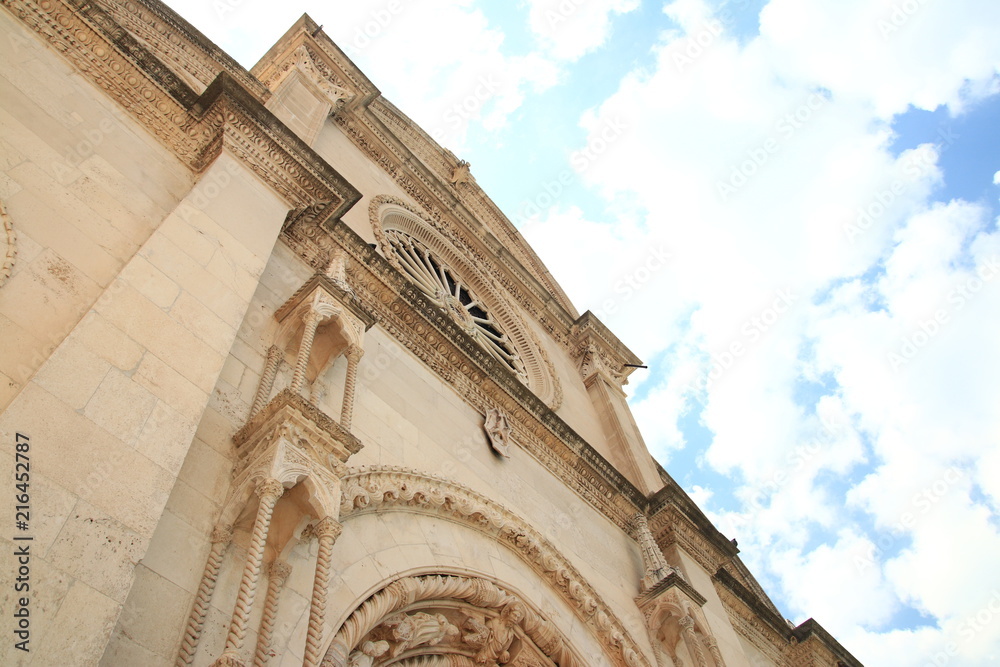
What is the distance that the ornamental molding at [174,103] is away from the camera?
7.04 m

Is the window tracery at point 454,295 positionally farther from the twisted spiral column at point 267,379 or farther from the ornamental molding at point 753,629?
the twisted spiral column at point 267,379

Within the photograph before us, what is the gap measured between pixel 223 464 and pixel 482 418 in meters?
4.36

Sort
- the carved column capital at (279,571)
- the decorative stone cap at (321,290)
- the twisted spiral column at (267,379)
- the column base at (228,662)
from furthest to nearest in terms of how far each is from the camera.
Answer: the decorative stone cap at (321,290), the twisted spiral column at (267,379), the carved column capital at (279,571), the column base at (228,662)

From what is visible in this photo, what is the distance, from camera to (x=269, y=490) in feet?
15.3

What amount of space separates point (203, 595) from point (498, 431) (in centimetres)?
503

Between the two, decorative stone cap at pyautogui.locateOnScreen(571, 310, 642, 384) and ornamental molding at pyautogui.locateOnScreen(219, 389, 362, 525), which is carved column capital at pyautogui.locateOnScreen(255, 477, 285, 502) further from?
decorative stone cap at pyautogui.locateOnScreen(571, 310, 642, 384)

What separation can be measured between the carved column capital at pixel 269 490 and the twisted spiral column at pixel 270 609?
461mm

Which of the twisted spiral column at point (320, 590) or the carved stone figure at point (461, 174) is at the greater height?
the carved stone figure at point (461, 174)

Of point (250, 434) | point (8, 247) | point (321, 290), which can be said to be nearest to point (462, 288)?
point (321, 290)

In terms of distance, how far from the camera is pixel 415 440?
24.3 ft

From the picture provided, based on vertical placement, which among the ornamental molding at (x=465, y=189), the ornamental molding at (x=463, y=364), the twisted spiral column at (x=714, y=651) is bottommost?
the twisted spiral column at (x=714, y=651)

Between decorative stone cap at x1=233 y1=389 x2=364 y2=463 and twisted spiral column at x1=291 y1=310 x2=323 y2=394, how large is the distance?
1.57 feet

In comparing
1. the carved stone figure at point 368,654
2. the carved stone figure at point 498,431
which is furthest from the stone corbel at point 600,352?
the carved stone figure at point 368,654

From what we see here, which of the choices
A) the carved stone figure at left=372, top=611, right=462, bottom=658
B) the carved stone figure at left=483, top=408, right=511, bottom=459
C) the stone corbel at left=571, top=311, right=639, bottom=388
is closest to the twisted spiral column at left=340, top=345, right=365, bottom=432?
the carved stone figure at left=372, top=611, right=462, bottom=658
